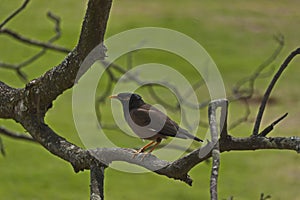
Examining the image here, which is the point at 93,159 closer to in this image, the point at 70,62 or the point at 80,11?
the point at 70,62

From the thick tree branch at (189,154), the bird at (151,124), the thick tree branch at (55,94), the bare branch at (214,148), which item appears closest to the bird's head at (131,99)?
the bird at (151,124)

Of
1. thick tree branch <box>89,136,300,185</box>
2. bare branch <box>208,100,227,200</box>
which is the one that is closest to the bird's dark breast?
thick tree branch <box>89,136,300,185</box>

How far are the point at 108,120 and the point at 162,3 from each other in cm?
804

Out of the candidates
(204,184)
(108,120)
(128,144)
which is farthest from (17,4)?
(204,184)

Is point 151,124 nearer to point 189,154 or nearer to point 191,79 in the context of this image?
point 189,154

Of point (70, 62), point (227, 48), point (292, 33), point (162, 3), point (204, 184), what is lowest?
point (70, 62)

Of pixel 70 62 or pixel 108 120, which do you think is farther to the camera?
pixel 108 120

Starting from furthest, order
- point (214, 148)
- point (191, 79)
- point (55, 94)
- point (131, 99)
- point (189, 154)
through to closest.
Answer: point (191, 79) < point (131, 99) < point (55, 94) < point (189, 154) < point (214, 148)

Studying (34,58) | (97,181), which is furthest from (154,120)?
(34,58)

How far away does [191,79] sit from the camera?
11.8m

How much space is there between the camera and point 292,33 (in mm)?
14758

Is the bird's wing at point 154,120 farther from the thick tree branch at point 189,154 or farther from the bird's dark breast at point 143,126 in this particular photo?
the thick tree branch at point 189,154

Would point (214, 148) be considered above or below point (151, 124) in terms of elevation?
below

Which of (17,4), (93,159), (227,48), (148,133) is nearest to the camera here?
(93,159)
